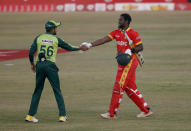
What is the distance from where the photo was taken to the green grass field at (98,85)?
1055 cm

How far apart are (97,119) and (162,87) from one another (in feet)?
14.6

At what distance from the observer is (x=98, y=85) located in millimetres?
15492

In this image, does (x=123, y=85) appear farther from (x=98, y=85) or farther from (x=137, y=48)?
(x=98, y=85)

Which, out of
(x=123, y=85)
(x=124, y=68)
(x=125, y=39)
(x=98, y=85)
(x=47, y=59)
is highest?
(x=125, y=39)

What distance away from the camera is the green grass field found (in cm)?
1055

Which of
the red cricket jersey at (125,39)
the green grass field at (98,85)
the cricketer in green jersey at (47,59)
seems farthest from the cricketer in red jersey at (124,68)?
the cricketer in green jersey at (47,59)

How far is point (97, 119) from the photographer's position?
1098cm

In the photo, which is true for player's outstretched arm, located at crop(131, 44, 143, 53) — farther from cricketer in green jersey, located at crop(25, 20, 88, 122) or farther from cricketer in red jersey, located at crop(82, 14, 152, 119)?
cricketer in green jersey, located at crop(25, 20, 88, 122)

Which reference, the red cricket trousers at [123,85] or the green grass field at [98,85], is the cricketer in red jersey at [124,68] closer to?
the red cricket trousers at [123,85]

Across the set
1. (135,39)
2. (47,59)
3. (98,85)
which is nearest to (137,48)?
(135,39)

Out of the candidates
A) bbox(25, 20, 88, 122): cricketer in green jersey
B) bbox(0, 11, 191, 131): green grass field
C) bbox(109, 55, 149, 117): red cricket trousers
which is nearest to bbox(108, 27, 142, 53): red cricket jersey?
bbox(109, 55, 149, 117): red cricket trousers

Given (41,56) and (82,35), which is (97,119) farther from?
(82,35)

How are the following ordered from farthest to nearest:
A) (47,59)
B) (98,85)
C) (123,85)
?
(98,85) → (123,85) → (47,59)

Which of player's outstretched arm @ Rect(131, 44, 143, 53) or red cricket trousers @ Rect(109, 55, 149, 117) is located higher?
player's outstretched arm @ Rect(131, 44, 143, 53)
